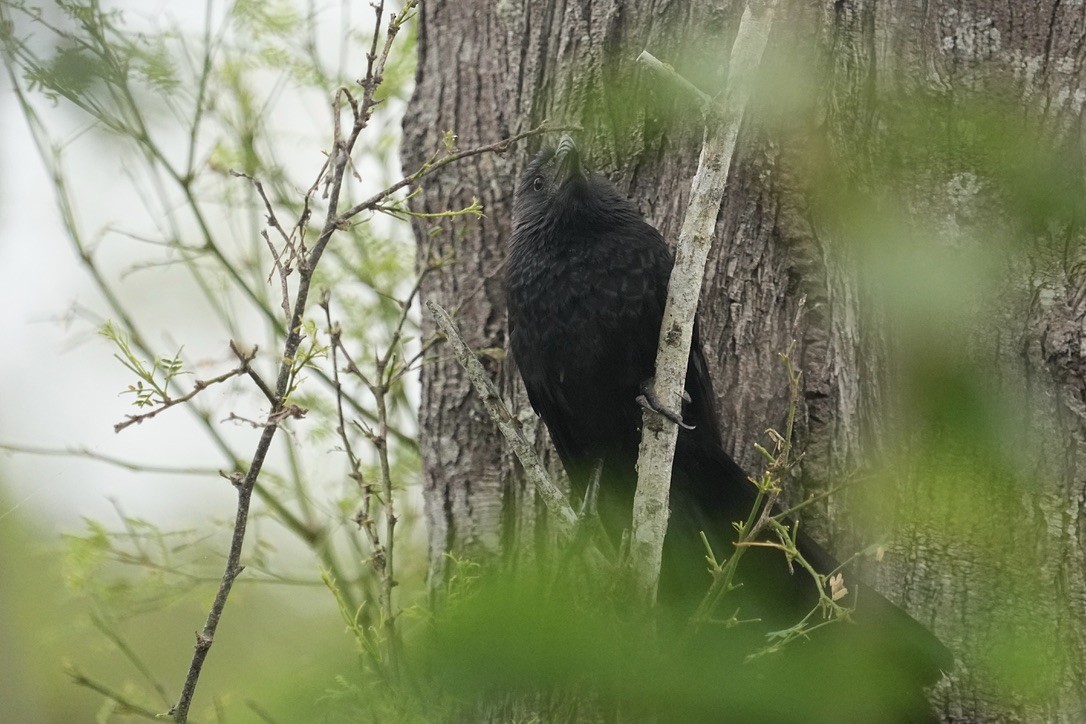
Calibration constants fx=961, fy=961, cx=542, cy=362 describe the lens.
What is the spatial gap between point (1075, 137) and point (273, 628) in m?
3.69

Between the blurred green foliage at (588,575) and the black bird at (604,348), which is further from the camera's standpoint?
the black bird at (604,348)

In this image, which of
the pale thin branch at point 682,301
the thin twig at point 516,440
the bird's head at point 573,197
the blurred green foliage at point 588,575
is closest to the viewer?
the blurred green foliage at point 588,575

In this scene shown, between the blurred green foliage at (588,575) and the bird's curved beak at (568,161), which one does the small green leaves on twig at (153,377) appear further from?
the bird's curved beak at (568,161)

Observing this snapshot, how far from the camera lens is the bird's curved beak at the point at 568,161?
272 cm

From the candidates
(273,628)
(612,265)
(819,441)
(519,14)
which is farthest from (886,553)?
(273,628)

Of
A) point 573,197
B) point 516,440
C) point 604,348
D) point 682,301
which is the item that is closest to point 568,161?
point 573,197

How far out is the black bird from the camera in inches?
99.7

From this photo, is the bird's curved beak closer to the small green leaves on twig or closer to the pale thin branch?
the pale thin branch

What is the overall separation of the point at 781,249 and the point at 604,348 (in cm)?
54

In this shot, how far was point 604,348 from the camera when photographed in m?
2.63

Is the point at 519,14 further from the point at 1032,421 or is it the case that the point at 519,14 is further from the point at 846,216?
the point at 1032,421

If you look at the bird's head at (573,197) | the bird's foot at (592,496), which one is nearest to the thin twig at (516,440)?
the bird's foot at (592,496)

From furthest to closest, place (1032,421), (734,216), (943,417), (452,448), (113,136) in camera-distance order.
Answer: (113,136), (452,448), (734,216), (1032,421), (943,417)

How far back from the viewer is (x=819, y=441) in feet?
8.11
